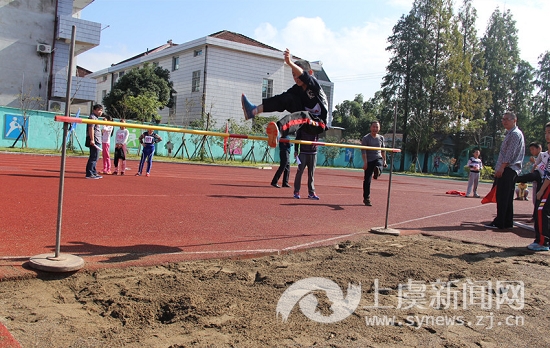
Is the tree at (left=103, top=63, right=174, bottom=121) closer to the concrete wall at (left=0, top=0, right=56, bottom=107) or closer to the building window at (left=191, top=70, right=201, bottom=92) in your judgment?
the building window at (left=191, top=70, right=201, bottom=92)

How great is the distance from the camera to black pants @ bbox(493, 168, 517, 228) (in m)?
7.93

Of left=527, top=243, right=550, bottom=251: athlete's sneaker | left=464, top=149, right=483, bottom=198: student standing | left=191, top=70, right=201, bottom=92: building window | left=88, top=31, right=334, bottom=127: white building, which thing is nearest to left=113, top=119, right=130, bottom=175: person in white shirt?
left=527, top=243, right=550, bottom=251: athlete's sneaker

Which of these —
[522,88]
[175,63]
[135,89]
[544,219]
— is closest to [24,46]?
[135,89]

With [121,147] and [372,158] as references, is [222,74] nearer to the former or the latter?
[121,147]

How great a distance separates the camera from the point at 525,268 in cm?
513

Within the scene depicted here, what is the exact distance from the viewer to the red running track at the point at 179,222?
490cm

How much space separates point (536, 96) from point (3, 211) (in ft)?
208

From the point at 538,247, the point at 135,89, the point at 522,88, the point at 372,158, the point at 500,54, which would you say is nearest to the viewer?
the point at 538,247

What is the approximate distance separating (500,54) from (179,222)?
58132 mm

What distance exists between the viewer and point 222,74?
38.1m

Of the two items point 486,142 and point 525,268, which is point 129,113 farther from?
point 486,142

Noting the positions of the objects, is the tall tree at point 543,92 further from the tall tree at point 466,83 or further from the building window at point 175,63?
the building window at point 175,63

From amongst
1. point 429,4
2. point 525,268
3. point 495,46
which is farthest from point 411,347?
point 495,46

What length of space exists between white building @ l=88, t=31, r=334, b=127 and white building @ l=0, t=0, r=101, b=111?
9112mm
